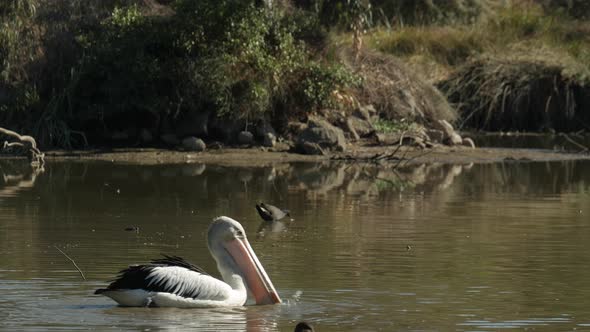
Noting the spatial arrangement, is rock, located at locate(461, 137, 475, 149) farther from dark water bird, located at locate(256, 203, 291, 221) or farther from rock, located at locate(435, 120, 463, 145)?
dark water bird, located at locate(256, 203, 291, 221)

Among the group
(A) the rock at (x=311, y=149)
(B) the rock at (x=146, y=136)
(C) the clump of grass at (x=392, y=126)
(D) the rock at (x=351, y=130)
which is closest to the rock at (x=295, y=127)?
(D) the rock at (x=351, y=130)

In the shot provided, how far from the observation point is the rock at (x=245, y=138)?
88.0 feet

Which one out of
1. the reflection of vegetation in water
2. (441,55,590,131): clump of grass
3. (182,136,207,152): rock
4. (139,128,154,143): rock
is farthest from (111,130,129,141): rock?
(441,55,590,131): clump of grass

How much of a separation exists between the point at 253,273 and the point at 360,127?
17.8m

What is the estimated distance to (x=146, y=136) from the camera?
1072 inches

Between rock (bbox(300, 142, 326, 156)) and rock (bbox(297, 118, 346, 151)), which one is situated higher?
rock (bbox(297, 118, 346, 151))

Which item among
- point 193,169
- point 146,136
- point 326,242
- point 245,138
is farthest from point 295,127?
point 326,242

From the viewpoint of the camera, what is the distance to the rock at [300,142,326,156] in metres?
26.1

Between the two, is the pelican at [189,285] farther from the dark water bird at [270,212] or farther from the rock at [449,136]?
the rock at [449,136]

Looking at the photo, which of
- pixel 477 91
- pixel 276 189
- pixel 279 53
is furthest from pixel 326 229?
pixel 477 91

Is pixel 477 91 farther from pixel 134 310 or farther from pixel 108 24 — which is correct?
pixel 134 310

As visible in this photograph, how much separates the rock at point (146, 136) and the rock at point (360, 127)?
402cm

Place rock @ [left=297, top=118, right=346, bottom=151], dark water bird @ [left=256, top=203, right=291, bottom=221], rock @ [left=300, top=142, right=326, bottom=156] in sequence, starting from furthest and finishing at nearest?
rock @ [left=297, top=118, right=346, bottom=151]
rock @ [left=300, top=142, right=326, bottom=156]
dark water bird @ [left=256, top=203, right=291, bottom=221]

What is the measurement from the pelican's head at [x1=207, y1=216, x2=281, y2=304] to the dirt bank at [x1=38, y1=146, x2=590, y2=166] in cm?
1359
